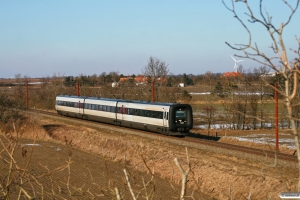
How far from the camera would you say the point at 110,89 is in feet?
181

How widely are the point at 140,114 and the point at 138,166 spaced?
9925mm

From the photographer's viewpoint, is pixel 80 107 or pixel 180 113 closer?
pixel 180 113

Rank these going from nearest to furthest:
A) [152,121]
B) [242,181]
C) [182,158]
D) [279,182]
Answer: [279,182] < [242,181] < [182,158] < [152,121]

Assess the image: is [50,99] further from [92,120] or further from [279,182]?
[279,182]

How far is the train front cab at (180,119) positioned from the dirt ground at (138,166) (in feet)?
5.96

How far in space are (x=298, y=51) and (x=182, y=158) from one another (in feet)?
65.4

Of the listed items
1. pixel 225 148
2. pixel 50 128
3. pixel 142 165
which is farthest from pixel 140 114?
pixel 50 128

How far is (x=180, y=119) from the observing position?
97.8 feet

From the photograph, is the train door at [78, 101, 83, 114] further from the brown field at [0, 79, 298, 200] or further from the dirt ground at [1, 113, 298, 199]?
the dirt ground at [1, 113, 298, 199]

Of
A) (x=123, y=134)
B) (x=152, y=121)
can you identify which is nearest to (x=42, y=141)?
(x=123, y=134)

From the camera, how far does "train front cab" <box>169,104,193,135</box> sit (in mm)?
29312

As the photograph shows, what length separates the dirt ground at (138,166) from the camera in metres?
16.4

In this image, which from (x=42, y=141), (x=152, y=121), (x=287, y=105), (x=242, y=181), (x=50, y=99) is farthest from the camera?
(x=50, y=99)

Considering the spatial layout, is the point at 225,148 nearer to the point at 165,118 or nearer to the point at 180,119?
the point at 180,119
